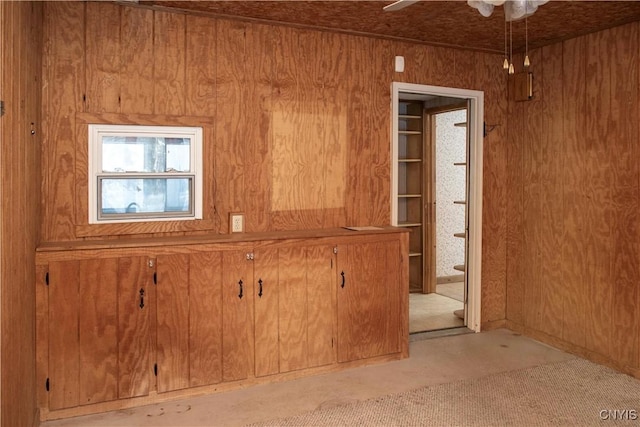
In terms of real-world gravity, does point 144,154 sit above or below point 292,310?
above

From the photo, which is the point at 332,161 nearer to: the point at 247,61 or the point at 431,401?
the point at 247,61

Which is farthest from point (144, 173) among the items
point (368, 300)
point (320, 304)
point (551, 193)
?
point (551, 193)

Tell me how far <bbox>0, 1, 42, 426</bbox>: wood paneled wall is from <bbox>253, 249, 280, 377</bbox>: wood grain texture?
1263 millimetres

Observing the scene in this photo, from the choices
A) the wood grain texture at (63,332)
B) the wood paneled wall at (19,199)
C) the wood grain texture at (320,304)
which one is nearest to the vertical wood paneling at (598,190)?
the wood grain texture at (320,304)

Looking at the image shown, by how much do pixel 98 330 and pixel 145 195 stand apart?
2.90ft

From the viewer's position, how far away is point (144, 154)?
3.27m

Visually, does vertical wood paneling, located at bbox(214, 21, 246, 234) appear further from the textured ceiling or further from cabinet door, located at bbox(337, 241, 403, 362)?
cabinet door, located at bbox(337, 241, 403, 362)

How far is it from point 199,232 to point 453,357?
209 centimetres

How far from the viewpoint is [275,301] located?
11.0ft

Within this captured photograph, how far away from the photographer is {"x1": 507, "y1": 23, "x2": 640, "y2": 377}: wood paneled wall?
3.56 metres

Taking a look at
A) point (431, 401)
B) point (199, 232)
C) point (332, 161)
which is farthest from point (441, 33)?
point (431, 401)

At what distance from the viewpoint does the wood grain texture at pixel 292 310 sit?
11.0 ft

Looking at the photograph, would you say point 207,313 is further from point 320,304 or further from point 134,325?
point 320,304

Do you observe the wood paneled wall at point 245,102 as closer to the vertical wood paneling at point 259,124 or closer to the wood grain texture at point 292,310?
the vertical wood paneling at point 259,124
